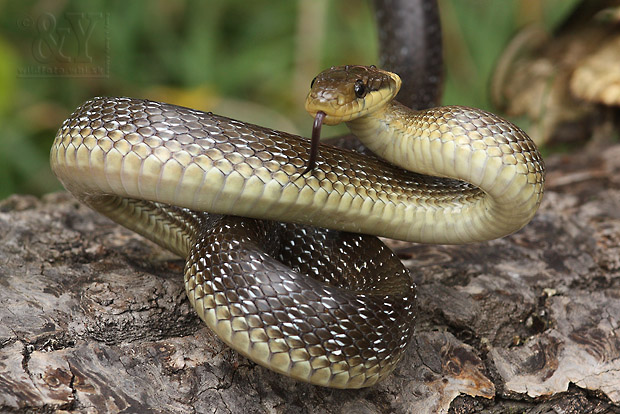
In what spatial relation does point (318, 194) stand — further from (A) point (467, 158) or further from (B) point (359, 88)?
(A) point (467, 158)

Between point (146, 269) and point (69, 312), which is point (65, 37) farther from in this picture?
point (69, 312)

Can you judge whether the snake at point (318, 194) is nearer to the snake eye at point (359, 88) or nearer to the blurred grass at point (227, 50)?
the snake eye at point (359, 88)

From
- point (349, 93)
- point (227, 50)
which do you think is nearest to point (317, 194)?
point (349, 93)

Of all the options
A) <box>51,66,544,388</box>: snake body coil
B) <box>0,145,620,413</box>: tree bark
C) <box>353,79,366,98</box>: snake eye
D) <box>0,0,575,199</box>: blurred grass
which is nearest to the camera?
<box>51,66,544,388</box>: snake body coil

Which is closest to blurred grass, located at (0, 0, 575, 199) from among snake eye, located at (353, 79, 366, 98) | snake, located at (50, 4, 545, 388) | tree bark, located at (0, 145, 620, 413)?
tree bark, located at (0, 145, 620, 413)

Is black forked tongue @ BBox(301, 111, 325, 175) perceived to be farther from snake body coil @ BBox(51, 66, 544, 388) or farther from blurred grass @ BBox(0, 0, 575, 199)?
blurred grass @ BBox(0, 0, 575, 199)

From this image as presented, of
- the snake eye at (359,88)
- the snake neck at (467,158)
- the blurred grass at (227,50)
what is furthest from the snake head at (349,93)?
the blurred grass at (227,50)

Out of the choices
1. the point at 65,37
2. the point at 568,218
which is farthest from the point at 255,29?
the point at 568,218
